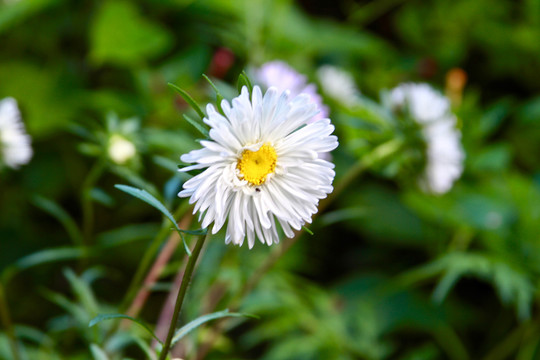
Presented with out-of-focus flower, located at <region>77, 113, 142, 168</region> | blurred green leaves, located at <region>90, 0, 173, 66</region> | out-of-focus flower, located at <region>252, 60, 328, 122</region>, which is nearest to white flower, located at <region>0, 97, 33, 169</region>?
out-of-focus flower, located at <region>77, 113, 142, 168</region>

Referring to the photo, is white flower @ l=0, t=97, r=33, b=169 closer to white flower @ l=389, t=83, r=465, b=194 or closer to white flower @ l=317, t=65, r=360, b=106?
white flower @ l=389, t=83, r=465, b=194

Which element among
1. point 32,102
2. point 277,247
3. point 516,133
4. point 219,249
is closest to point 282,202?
point 277,247

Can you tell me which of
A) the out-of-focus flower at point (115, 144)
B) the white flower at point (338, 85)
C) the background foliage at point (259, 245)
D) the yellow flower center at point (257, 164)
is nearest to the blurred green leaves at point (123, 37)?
the background foliage at point (259, 245)

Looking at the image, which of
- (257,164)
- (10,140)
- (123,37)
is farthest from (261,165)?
(123,37)

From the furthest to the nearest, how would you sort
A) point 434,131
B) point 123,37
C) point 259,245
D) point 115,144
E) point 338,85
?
point 338,85 → point 123,37 → point 259,245 → point 434,131 → point 115,144

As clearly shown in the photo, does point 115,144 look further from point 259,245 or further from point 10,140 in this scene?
point 259,245

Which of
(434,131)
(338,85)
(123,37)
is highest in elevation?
(123,37)

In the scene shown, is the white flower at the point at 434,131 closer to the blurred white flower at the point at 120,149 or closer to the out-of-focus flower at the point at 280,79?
the out-of-focus flower at the point at 280,79
